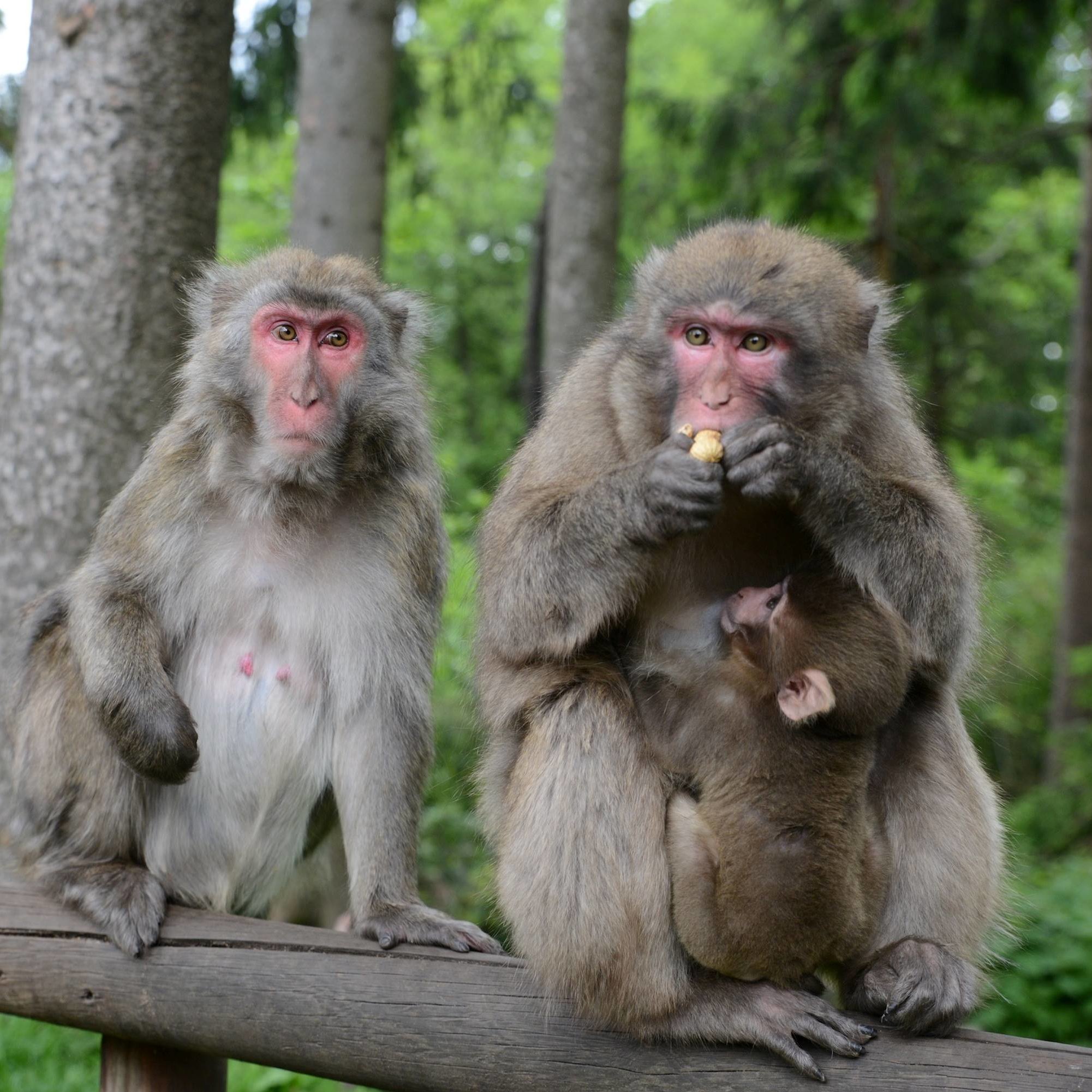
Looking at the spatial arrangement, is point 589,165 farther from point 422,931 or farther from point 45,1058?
point 45,1058

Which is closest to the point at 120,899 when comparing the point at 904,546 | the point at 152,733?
the point at 152,733

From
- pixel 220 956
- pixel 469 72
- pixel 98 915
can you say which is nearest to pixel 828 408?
pixel 220 956

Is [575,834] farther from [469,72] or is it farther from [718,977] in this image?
[469,72]

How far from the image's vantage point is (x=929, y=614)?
257cm

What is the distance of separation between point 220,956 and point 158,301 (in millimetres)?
2034

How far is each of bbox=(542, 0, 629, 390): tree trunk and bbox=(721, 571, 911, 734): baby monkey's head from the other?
12.9ft

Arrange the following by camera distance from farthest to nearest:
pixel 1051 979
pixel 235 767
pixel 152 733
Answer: pixel 1051 979 < pixel 235 767 < pixel 152 733

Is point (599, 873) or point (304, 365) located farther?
point (304, 365)

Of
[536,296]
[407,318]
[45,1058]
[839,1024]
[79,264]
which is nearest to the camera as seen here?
[839,1024]

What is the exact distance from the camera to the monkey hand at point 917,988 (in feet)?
7.98

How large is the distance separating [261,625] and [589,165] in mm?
3895

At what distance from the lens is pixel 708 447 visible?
242 cm

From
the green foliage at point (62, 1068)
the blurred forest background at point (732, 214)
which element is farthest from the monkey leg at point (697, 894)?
the green foliage at point (62, 1068)

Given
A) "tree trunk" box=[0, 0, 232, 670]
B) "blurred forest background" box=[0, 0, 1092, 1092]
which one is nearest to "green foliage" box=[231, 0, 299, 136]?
"blurred forest background" box=[0, 0, 1092, 1092]
